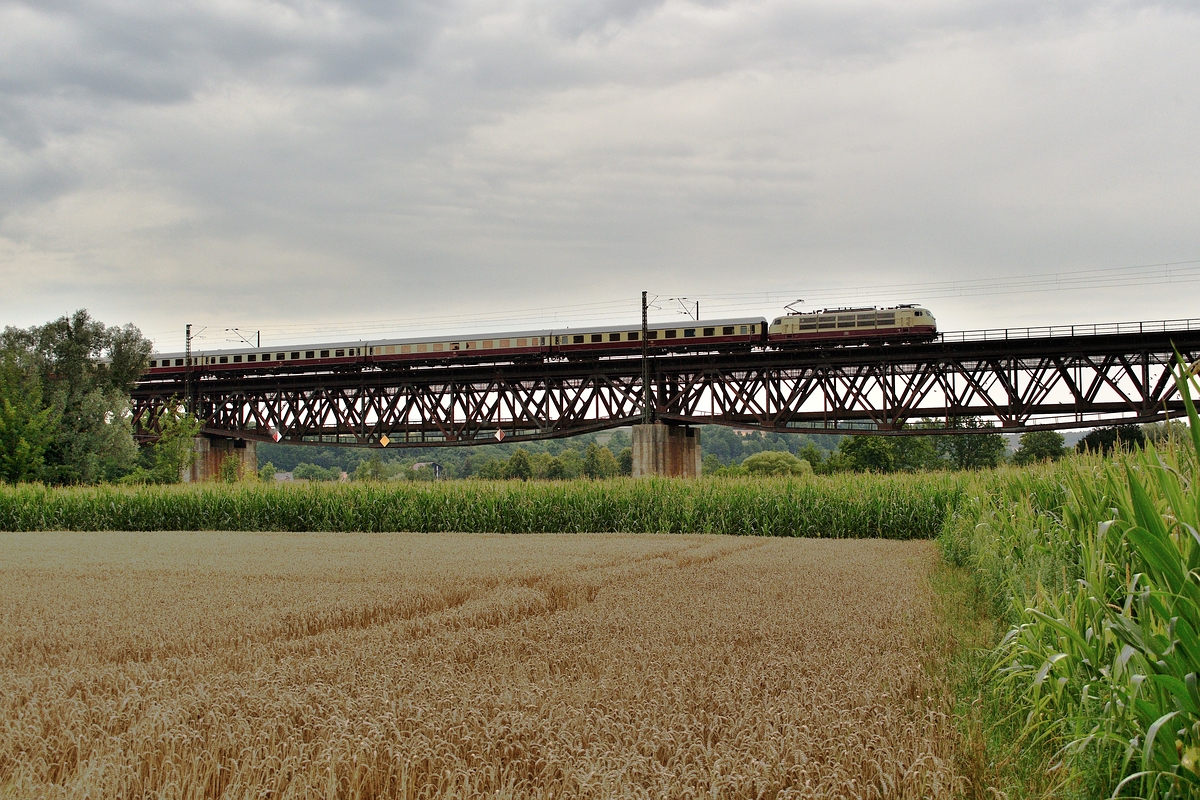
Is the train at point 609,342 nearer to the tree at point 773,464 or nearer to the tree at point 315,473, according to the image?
the tree at point 773,464

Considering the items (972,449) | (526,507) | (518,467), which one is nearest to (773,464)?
(972,449)

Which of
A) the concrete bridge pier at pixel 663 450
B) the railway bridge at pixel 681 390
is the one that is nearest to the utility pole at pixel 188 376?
the railway bridge at pixel 681 390

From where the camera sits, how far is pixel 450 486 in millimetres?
30031

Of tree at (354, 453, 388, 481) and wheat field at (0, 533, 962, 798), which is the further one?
tree at (354, 453, 388, 481)

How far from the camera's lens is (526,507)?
28359 mm

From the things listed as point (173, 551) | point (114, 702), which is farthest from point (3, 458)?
point (114, 702)

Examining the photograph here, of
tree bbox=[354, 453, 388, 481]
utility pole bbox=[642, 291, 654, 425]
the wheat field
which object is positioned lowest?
tree bbox=[354, 453, 388, 481]

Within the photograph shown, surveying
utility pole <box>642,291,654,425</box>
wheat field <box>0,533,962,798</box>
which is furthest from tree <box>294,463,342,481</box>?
wheat field <box>0,533,962,798</box>

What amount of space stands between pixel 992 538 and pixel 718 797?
883 centimetres

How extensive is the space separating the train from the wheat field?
3804 centimetres

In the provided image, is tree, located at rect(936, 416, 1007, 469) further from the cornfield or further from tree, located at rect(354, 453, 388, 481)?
the cornfield

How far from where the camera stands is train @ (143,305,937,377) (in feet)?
161

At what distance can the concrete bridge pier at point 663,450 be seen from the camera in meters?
53.4

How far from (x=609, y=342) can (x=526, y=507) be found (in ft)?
88.0
